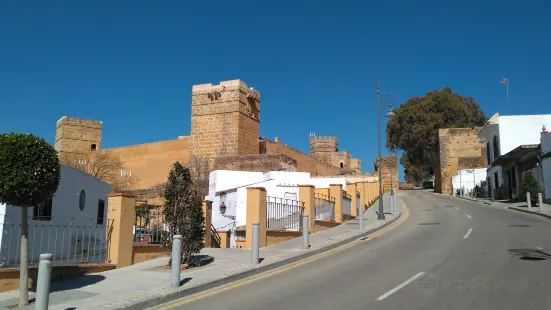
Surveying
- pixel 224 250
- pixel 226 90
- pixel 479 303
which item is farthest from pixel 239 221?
pixel 226 90

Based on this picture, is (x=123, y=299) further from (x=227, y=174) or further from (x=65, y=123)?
(x=65, y=123)

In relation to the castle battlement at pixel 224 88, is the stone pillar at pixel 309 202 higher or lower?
lower

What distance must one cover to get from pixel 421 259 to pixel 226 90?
47113 millimetres

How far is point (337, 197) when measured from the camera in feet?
69.5

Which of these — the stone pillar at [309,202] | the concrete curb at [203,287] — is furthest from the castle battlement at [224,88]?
the concrete curb at [203,287]

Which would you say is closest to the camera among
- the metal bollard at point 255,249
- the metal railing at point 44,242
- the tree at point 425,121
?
the metal railing at point 44,242

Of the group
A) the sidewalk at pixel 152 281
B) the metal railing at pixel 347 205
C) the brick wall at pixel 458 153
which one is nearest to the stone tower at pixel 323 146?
the brick wall at pixel 458 153

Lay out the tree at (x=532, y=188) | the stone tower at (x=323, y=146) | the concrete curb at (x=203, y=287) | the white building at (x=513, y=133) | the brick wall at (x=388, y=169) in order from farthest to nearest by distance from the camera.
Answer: the stone tower at (x=323, y=146) → the brick wall at (x=388, y=169) → the white building at (x=513, y=133) → the tree at (x=532, y=188) → the concrete curb at (x=203, y=287)

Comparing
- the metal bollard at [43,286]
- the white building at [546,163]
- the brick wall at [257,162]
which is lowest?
the metal bollard at [43,286]

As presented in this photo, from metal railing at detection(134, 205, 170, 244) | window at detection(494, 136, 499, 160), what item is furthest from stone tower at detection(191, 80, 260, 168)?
metal railing at detection(134, 205, 170, 244)

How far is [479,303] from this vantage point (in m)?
7.34

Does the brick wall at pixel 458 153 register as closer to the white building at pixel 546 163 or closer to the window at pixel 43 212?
the white building at pixel 546 163

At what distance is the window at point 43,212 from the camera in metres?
12.1

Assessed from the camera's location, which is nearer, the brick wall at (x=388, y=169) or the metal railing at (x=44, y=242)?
the metal railing at (x=44, y=242)
